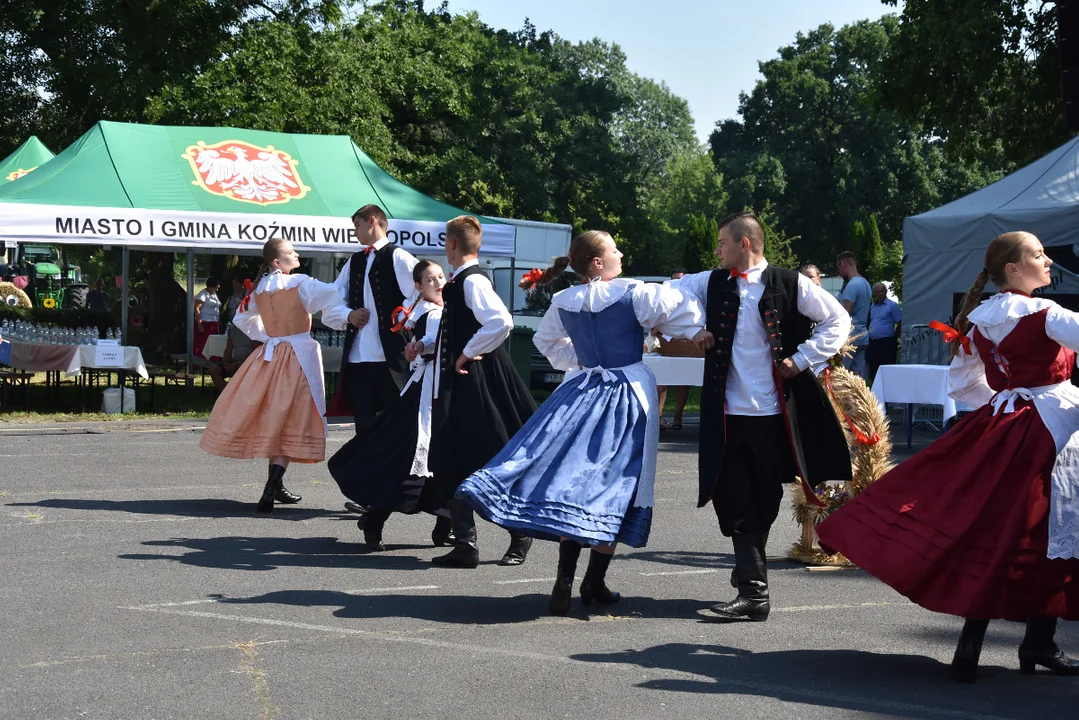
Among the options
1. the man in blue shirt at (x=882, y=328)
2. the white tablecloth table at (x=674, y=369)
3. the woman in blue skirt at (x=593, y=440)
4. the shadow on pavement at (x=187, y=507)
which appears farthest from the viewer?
the man in blue shirt at (x=882, y=328)

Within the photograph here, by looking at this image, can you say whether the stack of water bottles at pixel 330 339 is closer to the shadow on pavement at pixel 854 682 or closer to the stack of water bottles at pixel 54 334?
the stack of water bottles at pixel 54 334

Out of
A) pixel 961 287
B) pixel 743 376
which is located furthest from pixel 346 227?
pixel 743 376

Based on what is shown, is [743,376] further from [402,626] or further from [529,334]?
[529,334]

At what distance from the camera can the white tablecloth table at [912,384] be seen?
41.7 feet

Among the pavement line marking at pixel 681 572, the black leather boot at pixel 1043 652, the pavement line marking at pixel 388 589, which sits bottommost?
the pavement line marking at pixel 388 589

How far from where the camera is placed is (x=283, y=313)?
29.0 ft

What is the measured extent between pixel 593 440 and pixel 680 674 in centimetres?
122

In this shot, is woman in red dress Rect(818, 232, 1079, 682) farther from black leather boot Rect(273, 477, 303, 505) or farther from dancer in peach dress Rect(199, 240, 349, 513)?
black leather boot Rect(273, 477, 303, 505)

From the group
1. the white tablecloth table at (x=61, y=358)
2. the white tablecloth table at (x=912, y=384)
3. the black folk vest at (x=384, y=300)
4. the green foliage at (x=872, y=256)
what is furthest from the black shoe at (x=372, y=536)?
the green foliage at (x=872, y=256)

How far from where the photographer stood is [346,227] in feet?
53.4

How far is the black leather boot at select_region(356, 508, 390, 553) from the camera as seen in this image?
7.38 metres

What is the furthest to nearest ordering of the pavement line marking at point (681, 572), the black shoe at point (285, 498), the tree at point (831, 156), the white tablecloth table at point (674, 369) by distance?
the tree at point (831, 156) → the white tablecloth table at point (674, 369) → the black shoe at point (285, 498) → the pavement line marking at point (681, 572)

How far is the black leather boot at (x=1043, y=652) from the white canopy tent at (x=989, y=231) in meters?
11.5

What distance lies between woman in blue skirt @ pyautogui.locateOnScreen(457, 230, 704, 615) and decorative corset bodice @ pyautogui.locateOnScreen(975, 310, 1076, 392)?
138 cm
